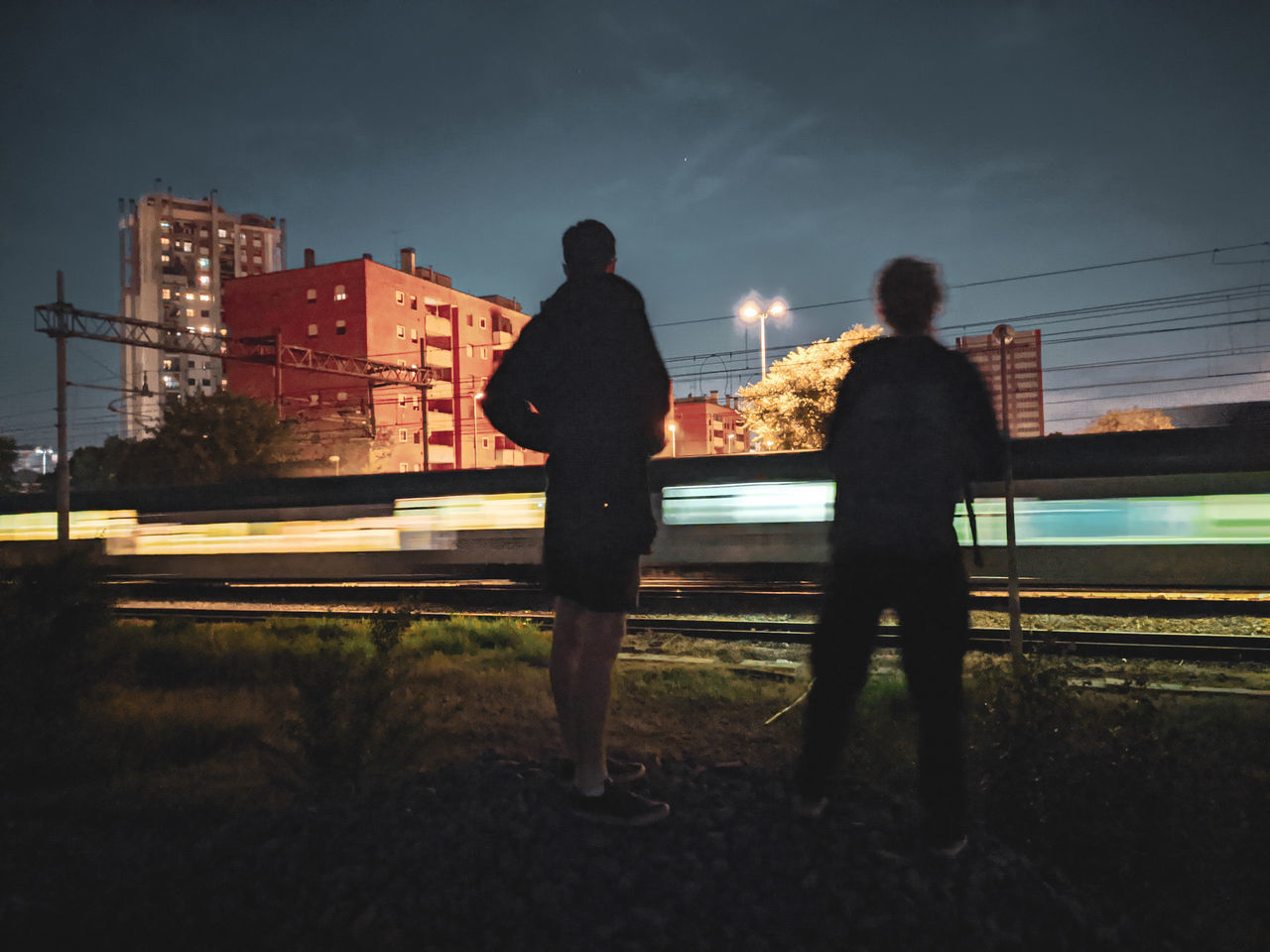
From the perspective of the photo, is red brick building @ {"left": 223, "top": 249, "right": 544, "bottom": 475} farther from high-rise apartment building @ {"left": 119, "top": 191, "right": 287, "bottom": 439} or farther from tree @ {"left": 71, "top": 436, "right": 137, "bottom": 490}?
high-rise apartment building @ {"left": 119, "top": 191, "right": 287, "bottom": 439}

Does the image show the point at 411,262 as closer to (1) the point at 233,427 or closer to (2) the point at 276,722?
(1) the point at 233,427

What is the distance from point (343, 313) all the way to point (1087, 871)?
5883cm

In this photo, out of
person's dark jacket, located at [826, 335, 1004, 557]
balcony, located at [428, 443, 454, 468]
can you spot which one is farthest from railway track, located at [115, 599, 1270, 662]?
balcony, located at [428, 443, 454, 468]

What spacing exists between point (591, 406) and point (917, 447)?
1083mm

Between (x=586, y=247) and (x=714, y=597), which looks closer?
(x=586, y=247)

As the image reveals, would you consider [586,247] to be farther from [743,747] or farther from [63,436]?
[63,436]

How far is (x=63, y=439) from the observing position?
70.0 feet

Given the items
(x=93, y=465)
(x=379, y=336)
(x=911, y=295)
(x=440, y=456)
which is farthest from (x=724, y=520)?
(x=93, y=465)

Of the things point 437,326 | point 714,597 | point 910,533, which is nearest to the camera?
point 910,533

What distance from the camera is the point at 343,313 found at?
183 ft

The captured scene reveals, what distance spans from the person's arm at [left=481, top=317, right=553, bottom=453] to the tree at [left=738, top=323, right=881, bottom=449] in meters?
27.7

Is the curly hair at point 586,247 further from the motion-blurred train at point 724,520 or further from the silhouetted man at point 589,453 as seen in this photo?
the motion-blurred train at point 724,520

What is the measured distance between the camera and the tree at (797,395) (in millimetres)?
30438

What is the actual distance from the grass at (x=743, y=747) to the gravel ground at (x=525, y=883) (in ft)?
1.34
